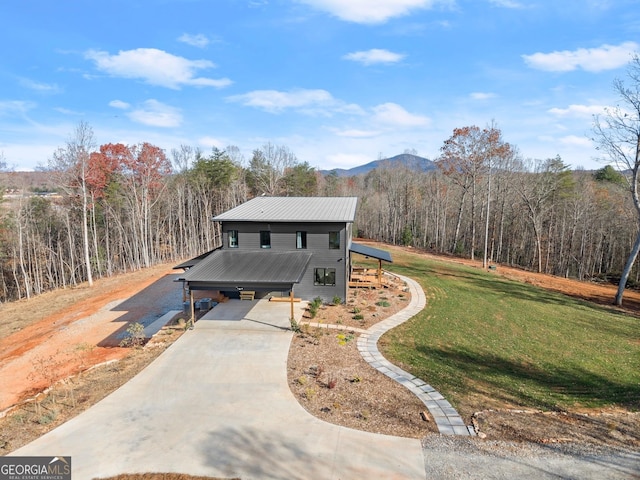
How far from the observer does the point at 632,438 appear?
785 cm

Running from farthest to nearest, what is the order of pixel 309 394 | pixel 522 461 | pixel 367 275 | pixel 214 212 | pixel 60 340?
pixel 214 212 → pixel 367 275 → pixel 60 340 → pixel 309 394 → pixel 522 461

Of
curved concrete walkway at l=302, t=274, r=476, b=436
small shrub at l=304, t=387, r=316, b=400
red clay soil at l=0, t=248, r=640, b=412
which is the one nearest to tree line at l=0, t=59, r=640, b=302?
red clay soil at l=0, t=248, r=640, b=412

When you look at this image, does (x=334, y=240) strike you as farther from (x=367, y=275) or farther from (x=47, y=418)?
(x=47, y=418)

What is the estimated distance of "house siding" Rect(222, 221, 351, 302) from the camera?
1853 cm

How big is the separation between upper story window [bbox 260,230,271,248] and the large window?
3132 mm

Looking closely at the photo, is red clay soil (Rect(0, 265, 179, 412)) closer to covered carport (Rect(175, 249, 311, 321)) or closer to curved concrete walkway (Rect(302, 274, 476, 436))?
covered carport (Rect(175, 249, 311, 321))

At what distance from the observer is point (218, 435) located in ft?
26.0

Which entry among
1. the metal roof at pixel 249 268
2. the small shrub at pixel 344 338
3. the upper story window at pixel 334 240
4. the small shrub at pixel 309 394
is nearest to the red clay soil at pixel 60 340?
the metal roof at pixel 249 268

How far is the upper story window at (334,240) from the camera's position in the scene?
18.5m

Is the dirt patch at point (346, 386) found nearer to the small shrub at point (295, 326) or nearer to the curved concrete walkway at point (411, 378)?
the small shrub at point (295, 326)

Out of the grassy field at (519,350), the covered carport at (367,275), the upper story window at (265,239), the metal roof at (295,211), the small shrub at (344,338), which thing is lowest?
the grassy field at (519,350)

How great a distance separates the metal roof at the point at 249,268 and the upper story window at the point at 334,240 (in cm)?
143

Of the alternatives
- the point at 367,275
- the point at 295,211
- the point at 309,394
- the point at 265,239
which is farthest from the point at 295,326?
the point at 367,275

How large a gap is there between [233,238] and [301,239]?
3952 mm
